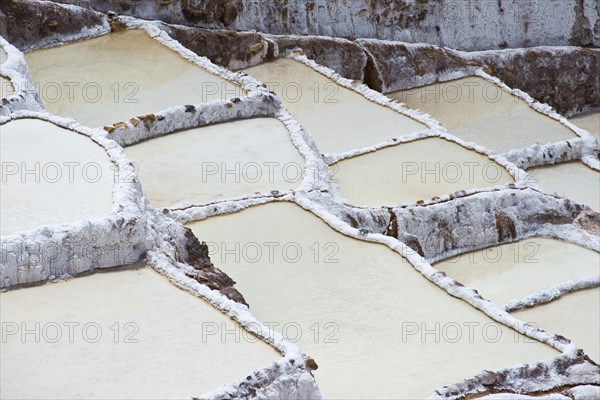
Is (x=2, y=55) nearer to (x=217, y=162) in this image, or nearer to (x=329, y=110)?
(x=217, y=162)

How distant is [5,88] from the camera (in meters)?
6.10

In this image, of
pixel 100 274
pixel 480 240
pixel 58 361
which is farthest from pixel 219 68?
pixel 58 361

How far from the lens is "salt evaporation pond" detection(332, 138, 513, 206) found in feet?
21.3

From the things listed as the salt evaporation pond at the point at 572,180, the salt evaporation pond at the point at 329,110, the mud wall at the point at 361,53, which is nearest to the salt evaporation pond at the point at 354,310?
the salt evaporation pond at the point at 329,110

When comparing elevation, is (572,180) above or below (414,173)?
below

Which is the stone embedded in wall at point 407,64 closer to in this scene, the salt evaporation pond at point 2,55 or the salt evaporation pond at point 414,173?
the salt evaporation pond at point 414,173

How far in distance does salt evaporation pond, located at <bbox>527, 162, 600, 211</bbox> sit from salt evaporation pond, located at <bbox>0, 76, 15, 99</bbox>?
10.1 feet

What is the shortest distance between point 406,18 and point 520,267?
313 cm

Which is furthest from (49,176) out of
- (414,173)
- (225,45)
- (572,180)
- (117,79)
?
(572,180)

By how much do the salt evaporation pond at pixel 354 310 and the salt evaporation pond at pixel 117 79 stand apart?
1.25 metres

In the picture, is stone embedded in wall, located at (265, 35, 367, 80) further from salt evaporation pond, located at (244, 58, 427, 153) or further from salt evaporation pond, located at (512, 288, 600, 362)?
salt evaporation pond, located at (512, 288, 600, 362)

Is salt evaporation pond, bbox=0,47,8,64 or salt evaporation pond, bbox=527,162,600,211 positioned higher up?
salt evaporation pond, bbox=0,47,8,64

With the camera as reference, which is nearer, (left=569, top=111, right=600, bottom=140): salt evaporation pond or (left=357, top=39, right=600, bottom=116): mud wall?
(left=357, top=39, right=600, bottom=116): mud wall

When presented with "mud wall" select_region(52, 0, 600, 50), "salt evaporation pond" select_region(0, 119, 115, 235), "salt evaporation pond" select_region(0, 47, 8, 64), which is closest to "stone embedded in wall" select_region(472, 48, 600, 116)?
"mud wall" select_region(52, 0, 600, 50)
